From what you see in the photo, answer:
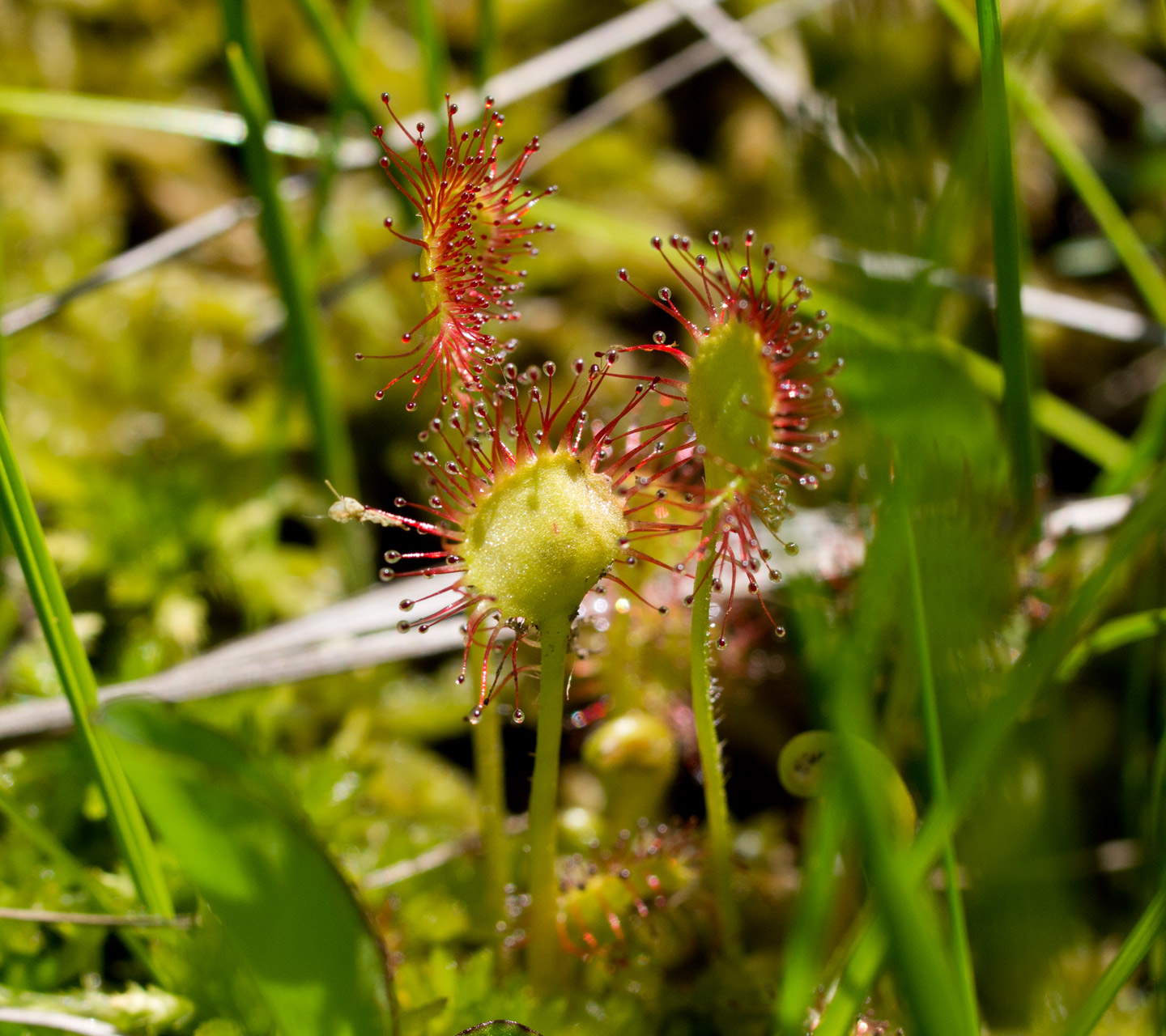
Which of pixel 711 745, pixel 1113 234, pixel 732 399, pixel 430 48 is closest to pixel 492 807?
pixel 711 745

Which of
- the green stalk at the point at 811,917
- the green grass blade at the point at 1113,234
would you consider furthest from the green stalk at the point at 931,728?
the green grass blade at the point at 1113,234

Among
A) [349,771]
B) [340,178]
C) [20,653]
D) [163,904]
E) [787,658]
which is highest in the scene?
[340,178]

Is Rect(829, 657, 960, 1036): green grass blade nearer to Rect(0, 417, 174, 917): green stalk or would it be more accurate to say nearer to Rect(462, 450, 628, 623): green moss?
Rect(462, 450, 628, 623): green moss

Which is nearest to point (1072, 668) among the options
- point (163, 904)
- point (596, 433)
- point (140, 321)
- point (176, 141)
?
point (596, 433)

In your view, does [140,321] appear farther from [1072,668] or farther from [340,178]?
[1072,668]

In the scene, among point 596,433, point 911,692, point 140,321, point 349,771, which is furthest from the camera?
point 140,321

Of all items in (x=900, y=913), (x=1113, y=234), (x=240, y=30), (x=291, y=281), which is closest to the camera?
(x=900, y=913)

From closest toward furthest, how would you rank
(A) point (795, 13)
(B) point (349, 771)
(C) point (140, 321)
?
(B) point (349, 771) < (C) point (140, 321) < (A) point (795, 13)

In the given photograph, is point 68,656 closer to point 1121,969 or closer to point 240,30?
point 240,30
